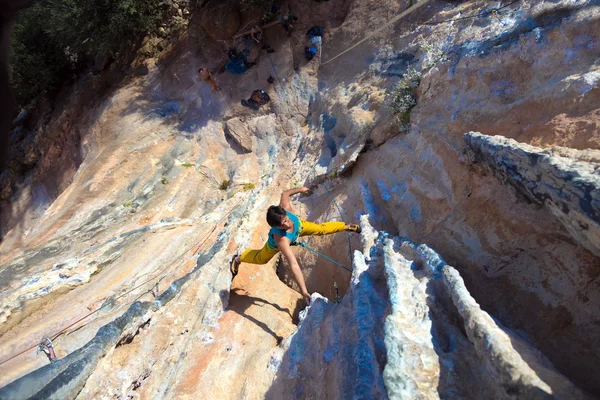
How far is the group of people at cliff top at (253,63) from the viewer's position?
9.37m

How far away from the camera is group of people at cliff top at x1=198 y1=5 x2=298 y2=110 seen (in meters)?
9.37

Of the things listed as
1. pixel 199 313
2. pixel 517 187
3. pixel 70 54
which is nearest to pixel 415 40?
pixel 517 187

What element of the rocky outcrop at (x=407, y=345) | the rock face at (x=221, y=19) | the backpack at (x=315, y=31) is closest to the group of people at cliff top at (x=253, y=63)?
the rock face at (x=221, y=19)

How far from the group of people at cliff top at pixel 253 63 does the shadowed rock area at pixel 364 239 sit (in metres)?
0.30

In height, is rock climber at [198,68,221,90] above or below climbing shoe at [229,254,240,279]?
above

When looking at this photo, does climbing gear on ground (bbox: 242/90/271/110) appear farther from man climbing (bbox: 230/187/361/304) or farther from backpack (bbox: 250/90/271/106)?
man climbing (bbox: 230/187/361/304)

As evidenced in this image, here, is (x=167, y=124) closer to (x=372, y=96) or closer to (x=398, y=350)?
(x=372, y=96)

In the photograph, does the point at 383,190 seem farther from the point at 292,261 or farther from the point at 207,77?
the point at 207,77

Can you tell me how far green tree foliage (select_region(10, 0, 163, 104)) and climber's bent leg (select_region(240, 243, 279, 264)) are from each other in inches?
362

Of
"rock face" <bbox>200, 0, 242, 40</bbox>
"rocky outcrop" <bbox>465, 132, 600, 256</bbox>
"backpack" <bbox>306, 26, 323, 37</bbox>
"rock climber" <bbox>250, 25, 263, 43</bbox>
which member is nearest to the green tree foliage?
"rock face" <bbox>200, 0, 242, 40</bbox>

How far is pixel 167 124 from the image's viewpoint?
33.2ft

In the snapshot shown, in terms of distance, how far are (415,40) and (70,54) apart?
496 inches

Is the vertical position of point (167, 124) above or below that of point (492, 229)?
above

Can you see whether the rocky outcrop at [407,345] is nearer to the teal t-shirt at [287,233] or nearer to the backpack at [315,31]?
the teal t-shirt at [287,233]
